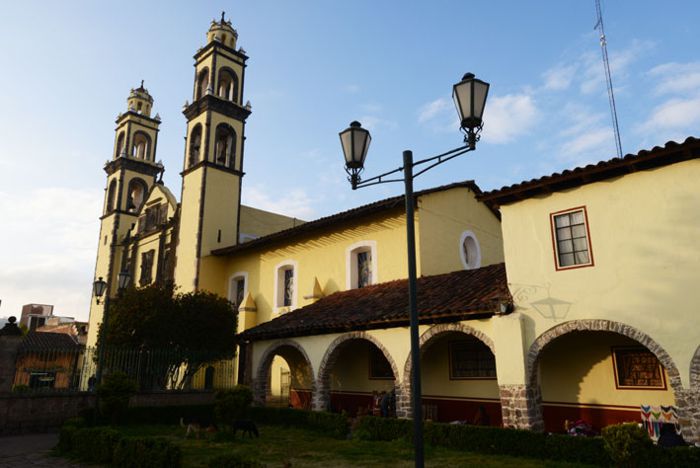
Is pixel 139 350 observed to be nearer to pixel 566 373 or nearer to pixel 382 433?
pixel 382 433

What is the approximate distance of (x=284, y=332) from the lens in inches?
695

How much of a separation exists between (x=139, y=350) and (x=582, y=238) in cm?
1613

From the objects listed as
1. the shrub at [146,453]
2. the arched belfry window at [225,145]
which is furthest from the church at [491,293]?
the shrub at [146,453]

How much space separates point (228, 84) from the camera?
3228cm

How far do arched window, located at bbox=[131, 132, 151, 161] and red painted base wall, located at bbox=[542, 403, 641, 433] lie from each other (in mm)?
37371

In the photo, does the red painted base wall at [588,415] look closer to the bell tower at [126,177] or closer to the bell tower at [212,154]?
the bell tower at [212,154]

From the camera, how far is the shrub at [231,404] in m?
13.7

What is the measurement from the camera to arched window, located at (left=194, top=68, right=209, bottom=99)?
31.4 m

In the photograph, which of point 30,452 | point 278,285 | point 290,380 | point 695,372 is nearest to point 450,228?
point 278,285

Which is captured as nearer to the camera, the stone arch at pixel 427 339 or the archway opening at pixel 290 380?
the stone arch at pixel 427 339

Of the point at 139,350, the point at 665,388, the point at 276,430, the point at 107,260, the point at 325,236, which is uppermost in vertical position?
the point at 107,260

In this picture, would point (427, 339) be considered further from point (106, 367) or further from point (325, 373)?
point (106, 367)

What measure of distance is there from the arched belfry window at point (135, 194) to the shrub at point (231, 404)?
97.7 feet

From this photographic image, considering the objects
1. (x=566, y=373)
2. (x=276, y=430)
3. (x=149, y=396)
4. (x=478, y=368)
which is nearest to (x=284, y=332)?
(x=276, y=430)
